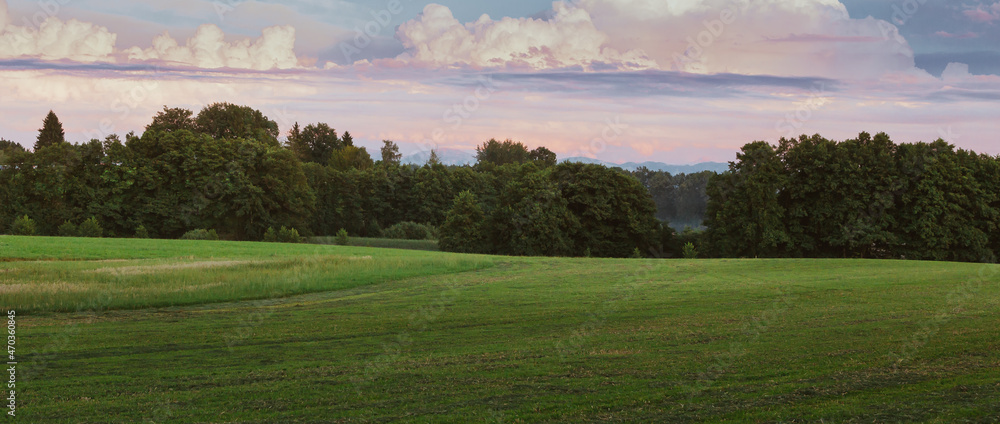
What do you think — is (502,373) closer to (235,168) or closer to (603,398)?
(603,398)

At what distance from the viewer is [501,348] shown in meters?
14.2

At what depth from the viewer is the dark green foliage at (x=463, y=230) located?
6812 cm

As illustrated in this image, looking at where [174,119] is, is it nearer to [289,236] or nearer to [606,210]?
[289,236]

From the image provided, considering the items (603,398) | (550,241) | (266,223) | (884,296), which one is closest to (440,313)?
(603,398)

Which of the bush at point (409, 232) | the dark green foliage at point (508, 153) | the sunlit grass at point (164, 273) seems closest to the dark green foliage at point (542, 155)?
the dark green foliage at point (508, 153)

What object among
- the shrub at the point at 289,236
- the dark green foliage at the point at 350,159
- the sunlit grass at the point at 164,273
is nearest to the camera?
the sunlit grass at the point at 164,273

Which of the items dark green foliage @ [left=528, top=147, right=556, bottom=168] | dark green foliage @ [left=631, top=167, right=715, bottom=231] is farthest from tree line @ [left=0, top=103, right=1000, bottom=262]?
dark green foliage @ [left=528, top=147, right=556, bottom=168]

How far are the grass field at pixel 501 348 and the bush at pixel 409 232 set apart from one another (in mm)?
57694

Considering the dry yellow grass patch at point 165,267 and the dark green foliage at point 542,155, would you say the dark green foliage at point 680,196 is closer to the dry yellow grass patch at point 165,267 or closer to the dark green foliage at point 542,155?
the dark green foliage at point 542,155

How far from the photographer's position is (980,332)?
47.1ft

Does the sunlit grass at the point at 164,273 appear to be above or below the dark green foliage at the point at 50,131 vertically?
below

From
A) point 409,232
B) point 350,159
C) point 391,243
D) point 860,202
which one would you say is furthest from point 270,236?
point 350,159

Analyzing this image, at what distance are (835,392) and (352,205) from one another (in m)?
90.8

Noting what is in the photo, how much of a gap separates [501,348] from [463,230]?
5422cm
